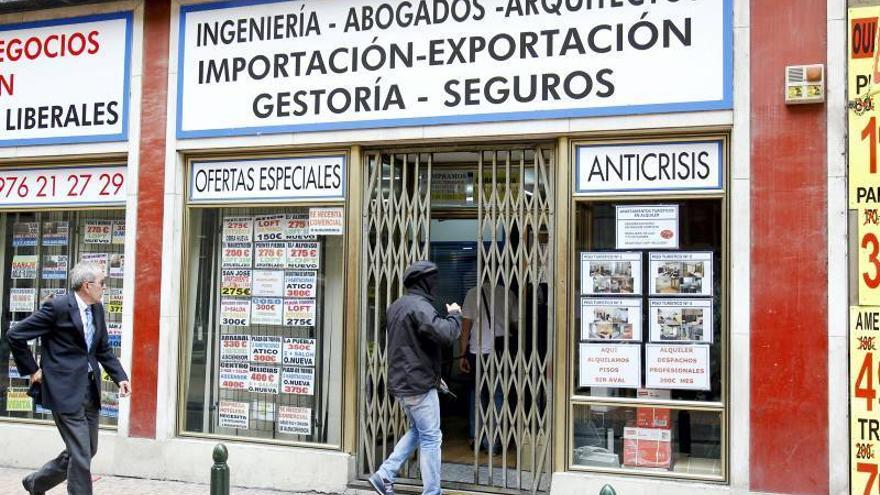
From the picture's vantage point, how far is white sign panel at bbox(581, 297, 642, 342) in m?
6.70

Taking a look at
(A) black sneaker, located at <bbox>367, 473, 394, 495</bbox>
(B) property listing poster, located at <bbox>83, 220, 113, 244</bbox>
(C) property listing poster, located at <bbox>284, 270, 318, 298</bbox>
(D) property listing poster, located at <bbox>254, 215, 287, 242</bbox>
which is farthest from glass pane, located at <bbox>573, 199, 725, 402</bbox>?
(B) property listing poster, located at <bbox>83, 220, 113, 244</bbox>

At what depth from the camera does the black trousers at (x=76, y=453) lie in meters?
5.84

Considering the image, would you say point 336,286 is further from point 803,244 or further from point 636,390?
point 803,244

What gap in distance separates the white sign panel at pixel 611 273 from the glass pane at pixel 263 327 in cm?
211

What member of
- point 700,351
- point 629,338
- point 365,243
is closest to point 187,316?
point 365,243

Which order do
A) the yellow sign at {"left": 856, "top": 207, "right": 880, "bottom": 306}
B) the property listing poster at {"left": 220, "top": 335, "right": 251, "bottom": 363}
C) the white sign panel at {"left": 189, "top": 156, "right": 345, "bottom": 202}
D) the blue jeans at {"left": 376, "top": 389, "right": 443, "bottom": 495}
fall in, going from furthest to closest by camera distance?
1. the property listing poster at {"left": 220, "top": 335, "right": 251, "bottom": 363}
2. the white sign panel at {"left": 189, "top": 156, "right": 345, "bottom": 202}
3. the blue jeans at {"left": 376, "top": 389, "right": 443, "bottom": 495}
4. the yellow sign at {"left": 856, "top": 207, "right": 880, "bottom": 306}

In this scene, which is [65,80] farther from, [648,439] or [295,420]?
[648,439]

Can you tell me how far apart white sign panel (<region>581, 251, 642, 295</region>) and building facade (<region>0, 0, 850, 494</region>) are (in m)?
0.02

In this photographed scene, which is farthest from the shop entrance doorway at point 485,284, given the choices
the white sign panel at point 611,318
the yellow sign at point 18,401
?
the yellow sign at point 18,401

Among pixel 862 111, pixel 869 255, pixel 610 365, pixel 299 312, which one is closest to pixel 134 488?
pixel 299 312

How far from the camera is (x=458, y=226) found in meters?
7.57

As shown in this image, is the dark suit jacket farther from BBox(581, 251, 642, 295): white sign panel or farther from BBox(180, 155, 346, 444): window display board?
BBox(581, 251, 642, 295): white sign panel

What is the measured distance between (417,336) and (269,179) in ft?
7.66

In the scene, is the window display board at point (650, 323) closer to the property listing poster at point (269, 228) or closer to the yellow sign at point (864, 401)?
the yellow sign at point (864, 401)
